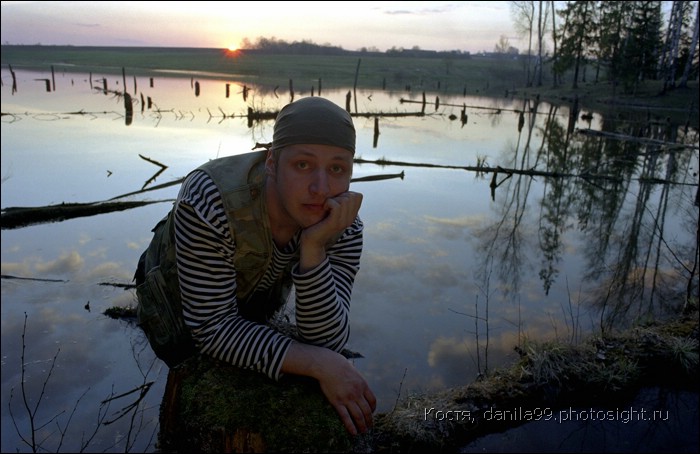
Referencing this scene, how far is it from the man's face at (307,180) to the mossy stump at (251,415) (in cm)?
71

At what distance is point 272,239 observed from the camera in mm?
2328

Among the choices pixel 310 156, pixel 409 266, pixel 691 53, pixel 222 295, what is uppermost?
pixel 691 53

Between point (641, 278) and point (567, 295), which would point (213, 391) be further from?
point (641, 278)

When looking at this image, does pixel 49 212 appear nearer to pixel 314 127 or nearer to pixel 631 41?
pixel 314 127

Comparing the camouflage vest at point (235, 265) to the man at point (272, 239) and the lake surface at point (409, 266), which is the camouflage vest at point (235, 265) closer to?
the man at point (272, 239)

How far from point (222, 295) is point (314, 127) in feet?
2.68

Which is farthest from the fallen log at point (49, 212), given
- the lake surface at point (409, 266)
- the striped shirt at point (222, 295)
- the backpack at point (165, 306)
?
the striped shirt at point (222, 295)

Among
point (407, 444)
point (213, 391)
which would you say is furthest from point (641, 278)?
point (213, 391)

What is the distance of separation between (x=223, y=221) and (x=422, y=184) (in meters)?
12.4

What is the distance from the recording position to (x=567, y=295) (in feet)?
24.5

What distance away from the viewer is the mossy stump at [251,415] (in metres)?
1.94

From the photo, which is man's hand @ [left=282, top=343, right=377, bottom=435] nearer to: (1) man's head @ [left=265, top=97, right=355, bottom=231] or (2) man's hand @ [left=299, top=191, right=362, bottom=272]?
(2) man's hand @ [left=299, top=191, right=362, bottom=272]

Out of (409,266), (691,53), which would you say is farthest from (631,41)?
(409,266)

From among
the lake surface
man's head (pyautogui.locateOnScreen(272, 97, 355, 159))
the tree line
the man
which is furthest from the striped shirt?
the tree line
